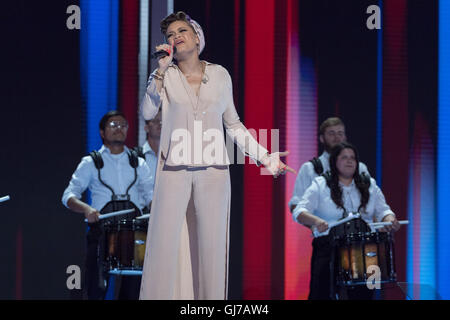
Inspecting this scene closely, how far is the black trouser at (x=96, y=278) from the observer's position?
5996mm

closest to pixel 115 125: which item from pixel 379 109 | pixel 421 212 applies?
pixel 379 109

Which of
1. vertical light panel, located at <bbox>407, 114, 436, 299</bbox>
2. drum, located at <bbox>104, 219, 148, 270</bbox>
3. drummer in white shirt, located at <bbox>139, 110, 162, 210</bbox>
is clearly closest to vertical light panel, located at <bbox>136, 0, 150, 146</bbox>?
drummer in white shirt, located at <bbox>139, 110, 162, 210</bbox>

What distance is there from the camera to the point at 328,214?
5.86m

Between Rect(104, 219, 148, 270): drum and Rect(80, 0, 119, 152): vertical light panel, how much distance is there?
1.58 m

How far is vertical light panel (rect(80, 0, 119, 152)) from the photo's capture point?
6.93 meters

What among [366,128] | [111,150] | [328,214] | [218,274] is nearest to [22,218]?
[111,150]

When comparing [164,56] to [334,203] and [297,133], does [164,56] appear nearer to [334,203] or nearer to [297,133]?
[334,203]

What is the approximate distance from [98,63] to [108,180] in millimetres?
1400

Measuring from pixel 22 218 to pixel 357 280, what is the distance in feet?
10.9

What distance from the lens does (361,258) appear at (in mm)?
5449

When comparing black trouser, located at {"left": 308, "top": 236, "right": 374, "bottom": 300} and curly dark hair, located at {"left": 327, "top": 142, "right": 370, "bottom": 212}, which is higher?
curly dark hair, located at {"left": 327, "top": 142, "right": 370, "bottom": 212}

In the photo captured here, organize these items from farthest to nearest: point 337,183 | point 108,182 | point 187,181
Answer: point 108,182 → point 337,183 → point 187,181

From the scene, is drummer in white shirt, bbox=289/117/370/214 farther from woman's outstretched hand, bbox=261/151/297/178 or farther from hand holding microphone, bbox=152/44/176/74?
hand holding microphone, bbox=152/44/176/74

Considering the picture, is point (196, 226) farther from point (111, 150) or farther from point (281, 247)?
point (281, 247)
